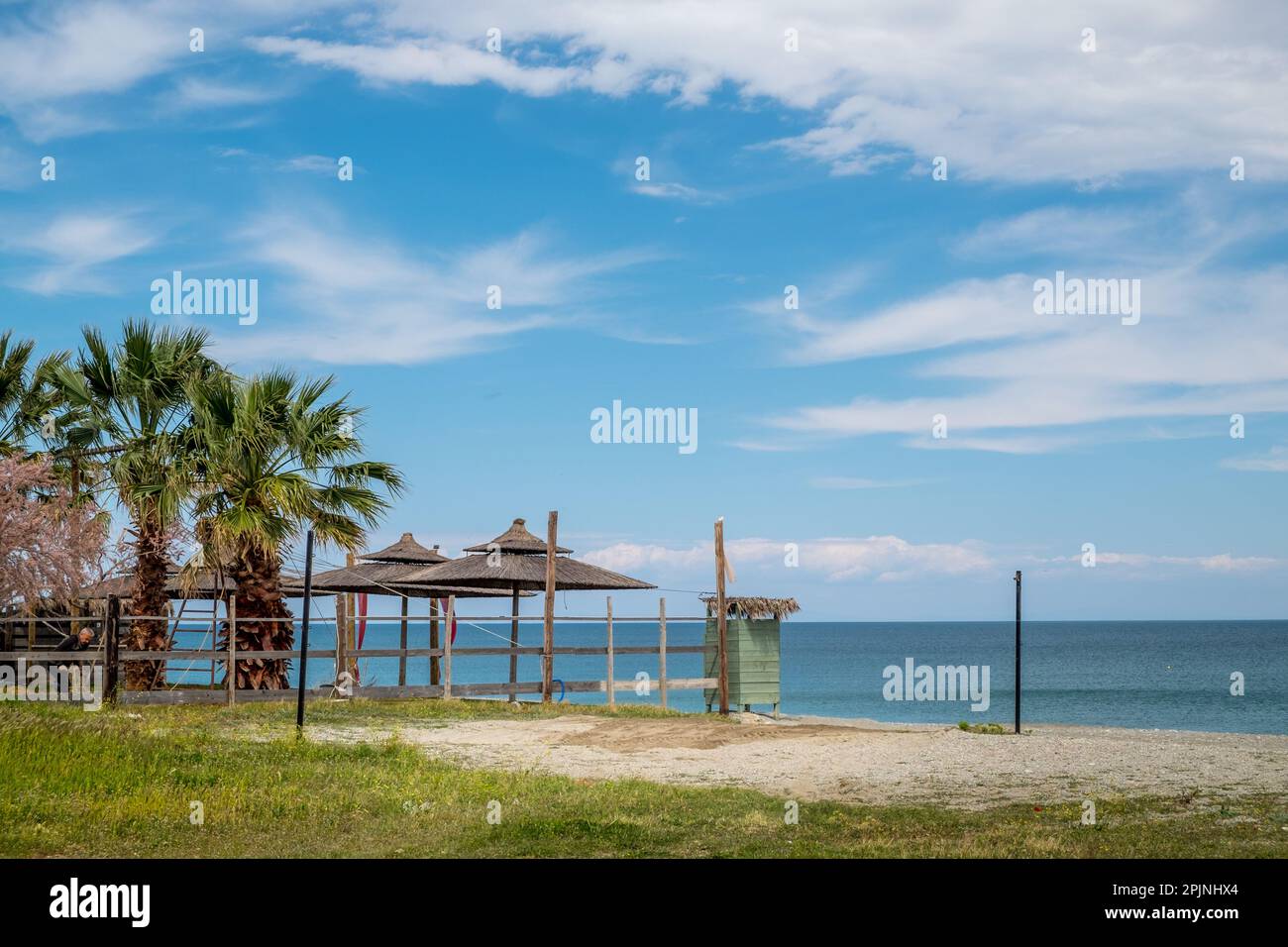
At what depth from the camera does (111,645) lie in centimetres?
2312

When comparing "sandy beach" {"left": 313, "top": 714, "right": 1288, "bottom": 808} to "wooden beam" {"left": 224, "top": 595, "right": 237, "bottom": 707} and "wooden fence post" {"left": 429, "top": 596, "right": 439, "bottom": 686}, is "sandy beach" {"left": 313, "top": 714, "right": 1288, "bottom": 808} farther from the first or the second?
"wooden fence post" {"left": 429, "top": 596, "right": 439, "bottom": 686}

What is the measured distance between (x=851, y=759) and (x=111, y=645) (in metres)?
14.0

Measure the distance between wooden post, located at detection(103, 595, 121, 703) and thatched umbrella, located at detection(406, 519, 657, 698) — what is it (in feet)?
21.7

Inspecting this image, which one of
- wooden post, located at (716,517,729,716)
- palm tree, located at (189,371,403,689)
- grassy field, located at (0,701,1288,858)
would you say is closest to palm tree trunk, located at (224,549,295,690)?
palm tree, located at (189,371,403,689)

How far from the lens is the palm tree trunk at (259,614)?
80.5 feet

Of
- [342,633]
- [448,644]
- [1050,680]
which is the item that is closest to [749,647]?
[448,644]

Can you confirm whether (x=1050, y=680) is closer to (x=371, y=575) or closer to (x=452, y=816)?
(x=371, y=575)

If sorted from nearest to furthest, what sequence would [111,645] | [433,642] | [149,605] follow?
[111,645] → [149,605] → [433,642]

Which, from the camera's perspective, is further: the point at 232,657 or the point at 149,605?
the point at 149,605

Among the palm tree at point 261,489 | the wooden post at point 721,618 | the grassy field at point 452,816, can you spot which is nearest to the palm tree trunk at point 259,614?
the palm tree at point 261,489

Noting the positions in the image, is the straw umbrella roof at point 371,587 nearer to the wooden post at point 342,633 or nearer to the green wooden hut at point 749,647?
the wooden post at point 342,633

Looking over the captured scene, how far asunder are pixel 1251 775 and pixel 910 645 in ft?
463

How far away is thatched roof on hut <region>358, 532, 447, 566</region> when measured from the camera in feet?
101
